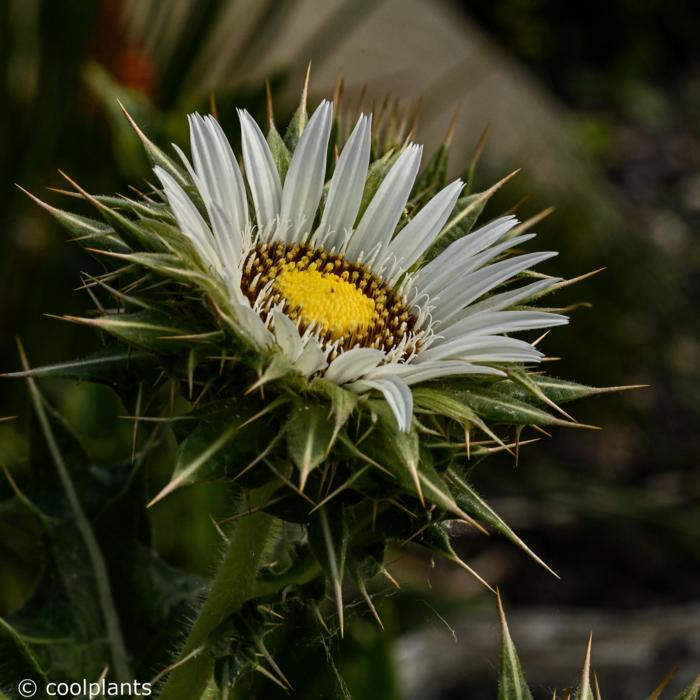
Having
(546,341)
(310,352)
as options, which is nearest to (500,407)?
(310,352)

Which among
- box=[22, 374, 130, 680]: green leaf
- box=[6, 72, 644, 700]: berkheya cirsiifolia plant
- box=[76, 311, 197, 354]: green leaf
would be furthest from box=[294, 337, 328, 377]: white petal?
box=[22, 374, 130, 680]: green leaf

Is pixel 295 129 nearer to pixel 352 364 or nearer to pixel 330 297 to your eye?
pixel 330 297

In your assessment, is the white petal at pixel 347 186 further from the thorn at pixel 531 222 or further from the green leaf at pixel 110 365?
the green leaf at pixel 110 365

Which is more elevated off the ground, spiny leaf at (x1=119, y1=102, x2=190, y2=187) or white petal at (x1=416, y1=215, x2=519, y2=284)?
white petal at (x1=416, y1=215, x2=519, y2=284)

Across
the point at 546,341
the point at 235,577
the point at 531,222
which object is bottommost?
the point at 546,341

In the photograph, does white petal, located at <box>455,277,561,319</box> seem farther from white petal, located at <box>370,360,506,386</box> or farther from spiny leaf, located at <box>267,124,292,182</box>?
spiny leaf, located at <box>267,124,292,182</box>

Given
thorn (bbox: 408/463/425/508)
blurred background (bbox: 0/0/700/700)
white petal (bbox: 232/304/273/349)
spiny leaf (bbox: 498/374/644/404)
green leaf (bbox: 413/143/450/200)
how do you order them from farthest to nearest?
blurred background (bbox: 0/0/700/700), green leaf (bbox: 413/143/450/200), spiny leaf (bbox: 498/374/644/404), white petal (bbox: 232/304/273/349), thorn (bbox: 408/463/425/508)

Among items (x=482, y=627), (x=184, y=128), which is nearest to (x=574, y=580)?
(x=482, y=627)

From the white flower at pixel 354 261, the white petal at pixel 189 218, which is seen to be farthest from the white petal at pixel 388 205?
the white petal at pixel 189 218
